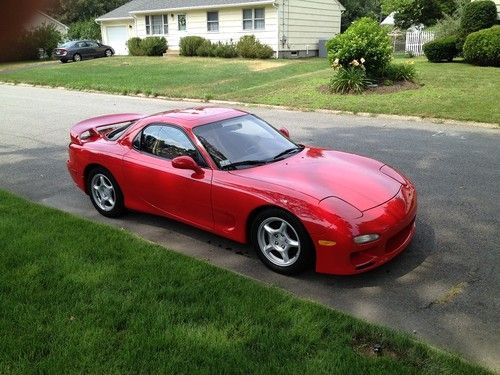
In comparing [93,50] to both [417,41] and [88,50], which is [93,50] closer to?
[88,50]

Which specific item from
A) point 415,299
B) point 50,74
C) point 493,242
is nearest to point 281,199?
point 415,299

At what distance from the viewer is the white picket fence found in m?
25.8

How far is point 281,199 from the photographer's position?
4285mm

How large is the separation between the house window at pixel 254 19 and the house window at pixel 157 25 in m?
6.91

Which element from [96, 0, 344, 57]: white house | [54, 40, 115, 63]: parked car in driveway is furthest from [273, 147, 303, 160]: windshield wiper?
[54, 40, 115, 63]: parked car in driveway

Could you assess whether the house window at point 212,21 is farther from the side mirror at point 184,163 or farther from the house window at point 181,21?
the side mirror at point 184,163

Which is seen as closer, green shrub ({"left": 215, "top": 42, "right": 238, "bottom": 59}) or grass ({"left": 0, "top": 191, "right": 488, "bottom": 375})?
grass ({"left": 0, "top": 191, "right": 488, "bottom": 375})

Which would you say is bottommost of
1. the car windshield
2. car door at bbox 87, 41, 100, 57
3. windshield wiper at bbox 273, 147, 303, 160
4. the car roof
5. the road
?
the road

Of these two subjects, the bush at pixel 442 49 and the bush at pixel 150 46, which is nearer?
the bush at pixel 442 49

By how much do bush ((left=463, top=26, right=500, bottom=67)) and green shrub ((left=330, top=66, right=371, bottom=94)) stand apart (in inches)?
205

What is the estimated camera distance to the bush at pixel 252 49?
28438 millimetres

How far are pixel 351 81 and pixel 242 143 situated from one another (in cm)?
1040

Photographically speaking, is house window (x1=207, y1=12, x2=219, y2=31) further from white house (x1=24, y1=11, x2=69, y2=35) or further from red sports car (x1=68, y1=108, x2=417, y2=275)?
white house (x1=24, y1=11, x2=69, y2=35)

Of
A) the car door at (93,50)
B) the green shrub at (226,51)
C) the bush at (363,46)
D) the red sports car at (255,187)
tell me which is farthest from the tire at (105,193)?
the car door at (93,50)
